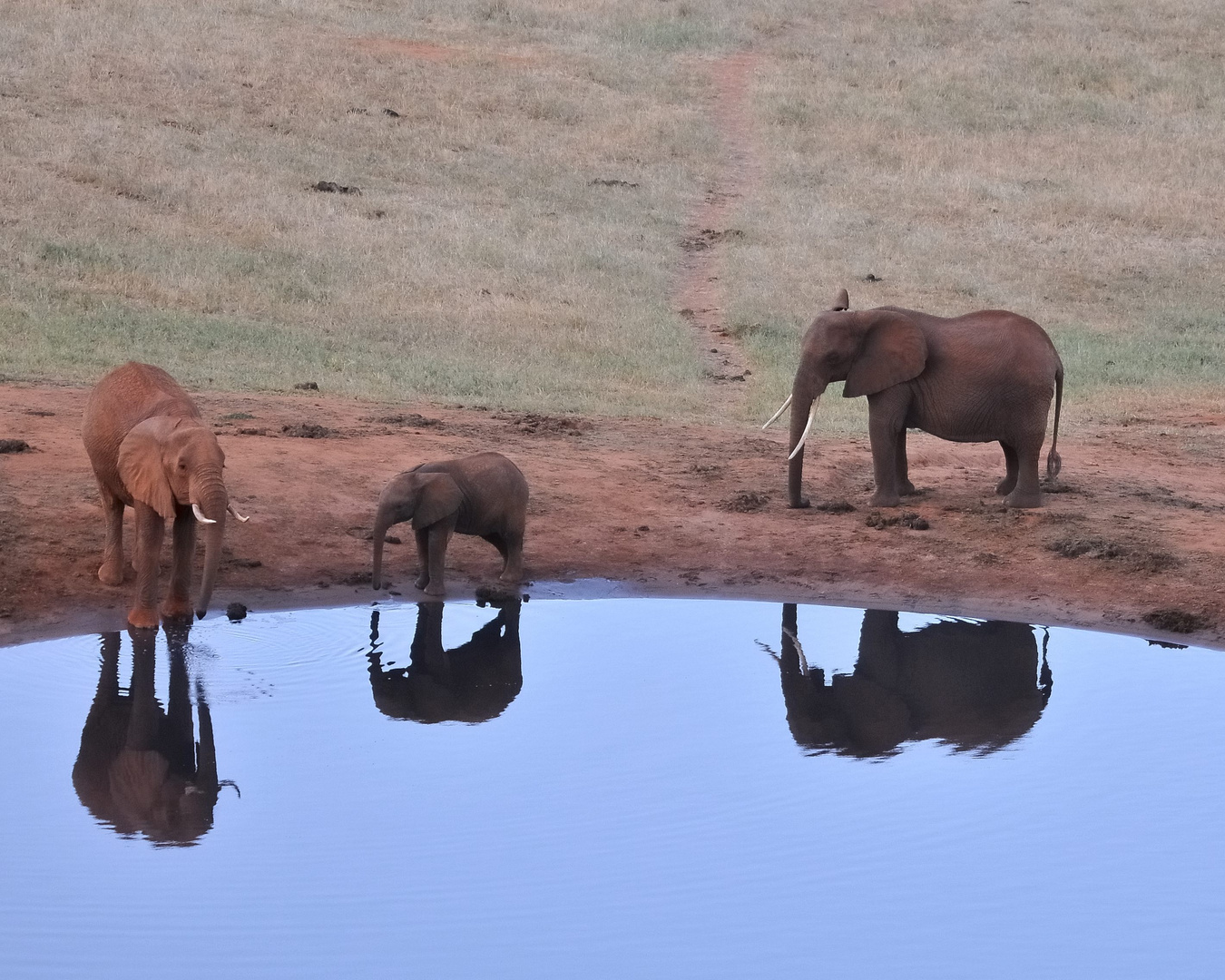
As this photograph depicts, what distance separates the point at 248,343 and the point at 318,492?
6.98 m

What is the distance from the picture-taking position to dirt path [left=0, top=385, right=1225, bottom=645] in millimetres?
11820

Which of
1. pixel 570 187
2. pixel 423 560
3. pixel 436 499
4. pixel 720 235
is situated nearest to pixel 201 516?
pixel 436 499

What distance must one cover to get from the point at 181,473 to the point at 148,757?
5.23 feet

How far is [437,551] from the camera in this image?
11.7 meters

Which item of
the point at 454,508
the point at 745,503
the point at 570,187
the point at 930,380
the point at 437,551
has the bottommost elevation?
the point at 745,503

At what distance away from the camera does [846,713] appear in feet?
Answer: 32.8

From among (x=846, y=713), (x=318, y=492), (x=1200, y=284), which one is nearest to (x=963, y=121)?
(x=1200, y=284)

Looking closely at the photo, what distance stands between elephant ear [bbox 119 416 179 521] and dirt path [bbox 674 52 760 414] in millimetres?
10168

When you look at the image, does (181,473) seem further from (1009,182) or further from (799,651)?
(1009,182)

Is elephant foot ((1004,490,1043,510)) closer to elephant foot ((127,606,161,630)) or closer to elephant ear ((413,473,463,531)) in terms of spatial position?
elephant ear ((413,473,463,531))

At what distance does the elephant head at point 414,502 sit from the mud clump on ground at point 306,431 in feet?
12.6

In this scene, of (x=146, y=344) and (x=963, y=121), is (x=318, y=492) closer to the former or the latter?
(x=146, y=344)

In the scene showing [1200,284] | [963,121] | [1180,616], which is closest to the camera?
[1180,616]

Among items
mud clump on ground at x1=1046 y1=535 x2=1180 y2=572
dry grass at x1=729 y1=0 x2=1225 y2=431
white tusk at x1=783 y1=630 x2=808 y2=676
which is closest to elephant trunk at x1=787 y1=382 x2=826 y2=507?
mud clump on ground at x1=1046 y1=535 x2=1180 y2=572
